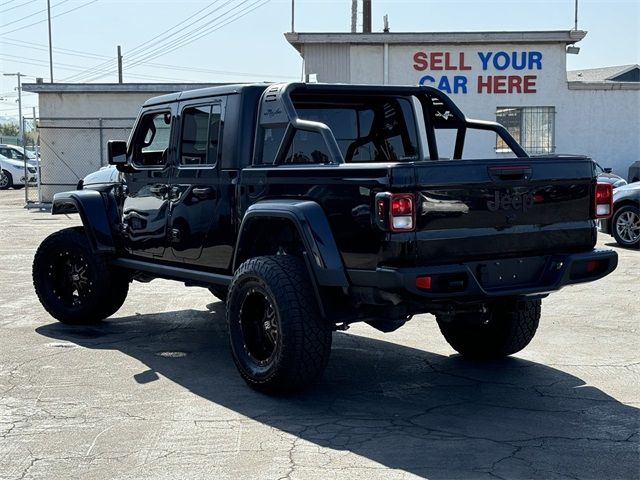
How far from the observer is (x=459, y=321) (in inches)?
277

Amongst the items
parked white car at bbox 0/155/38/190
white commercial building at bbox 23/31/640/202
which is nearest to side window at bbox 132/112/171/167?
white commercial building at bbox 23/31/640/202

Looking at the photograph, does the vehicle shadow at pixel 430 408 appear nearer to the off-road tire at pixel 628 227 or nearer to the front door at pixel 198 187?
the front door at pixel 198 187

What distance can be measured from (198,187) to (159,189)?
0.67 m

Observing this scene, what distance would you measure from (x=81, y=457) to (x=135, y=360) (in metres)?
2.41

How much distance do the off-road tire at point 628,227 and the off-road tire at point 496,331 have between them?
834 centimetres

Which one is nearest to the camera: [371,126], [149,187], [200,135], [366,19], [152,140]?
[200,135]

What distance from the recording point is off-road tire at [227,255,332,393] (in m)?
5.93

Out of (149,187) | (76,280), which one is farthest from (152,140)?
(76,280)

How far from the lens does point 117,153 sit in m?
8.33

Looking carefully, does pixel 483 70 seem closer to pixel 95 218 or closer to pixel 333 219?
pixel 95 218

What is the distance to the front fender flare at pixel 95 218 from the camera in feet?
27.5

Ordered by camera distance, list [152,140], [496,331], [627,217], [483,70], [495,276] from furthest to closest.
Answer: [483,70], [627,217], [152,140], [496,331], [495,276]

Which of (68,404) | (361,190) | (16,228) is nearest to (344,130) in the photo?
(361,190)

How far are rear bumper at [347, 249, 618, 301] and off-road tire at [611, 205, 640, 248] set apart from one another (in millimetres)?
8992
